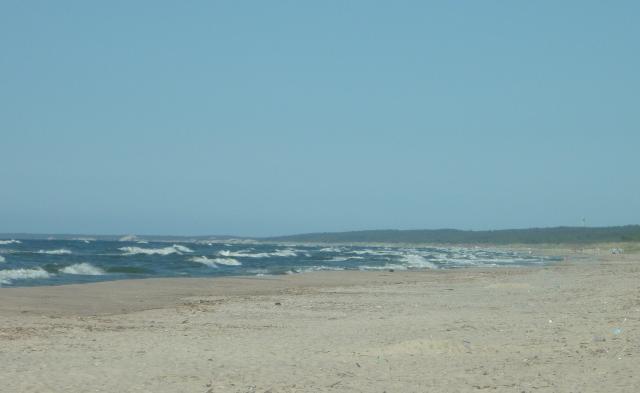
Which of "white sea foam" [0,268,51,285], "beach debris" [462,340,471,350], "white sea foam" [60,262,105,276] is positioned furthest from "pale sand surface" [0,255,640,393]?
"white sea foam" [60,262,105,276]

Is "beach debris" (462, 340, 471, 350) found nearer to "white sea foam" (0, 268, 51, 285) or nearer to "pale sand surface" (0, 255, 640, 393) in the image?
"pale sand surface" (0, 255, 640, 393)

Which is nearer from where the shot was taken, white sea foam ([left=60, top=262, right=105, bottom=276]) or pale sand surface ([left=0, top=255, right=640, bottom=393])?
pale sand surface ([left=0, top=255, right=640, bottom=393])


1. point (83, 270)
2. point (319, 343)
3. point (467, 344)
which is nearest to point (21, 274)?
point (83, 270)

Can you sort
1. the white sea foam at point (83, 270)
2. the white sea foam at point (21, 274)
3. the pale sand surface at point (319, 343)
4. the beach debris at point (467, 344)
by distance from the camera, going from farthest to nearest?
the white sea foam at point (83, 270) → the white sea foam at point (21, 274) → the beach debris at point (467, 344) → the pale sand surface at point (319, 343)

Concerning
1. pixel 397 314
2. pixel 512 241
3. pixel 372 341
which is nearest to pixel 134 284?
→ pixel 397 314

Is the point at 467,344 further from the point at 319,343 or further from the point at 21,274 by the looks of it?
the point at 21,274

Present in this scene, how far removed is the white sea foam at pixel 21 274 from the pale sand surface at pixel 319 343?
830cm

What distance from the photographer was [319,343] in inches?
519

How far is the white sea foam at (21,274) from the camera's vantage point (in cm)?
3042

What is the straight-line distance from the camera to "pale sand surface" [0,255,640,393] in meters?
9.98

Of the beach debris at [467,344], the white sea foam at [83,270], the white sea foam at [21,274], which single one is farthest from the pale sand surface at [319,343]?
the white sea foam at [83,270]

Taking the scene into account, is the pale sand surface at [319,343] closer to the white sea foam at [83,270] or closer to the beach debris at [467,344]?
the beach debris at [467,344]

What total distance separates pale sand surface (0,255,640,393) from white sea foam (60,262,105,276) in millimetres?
13618

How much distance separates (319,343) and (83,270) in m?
25.7
